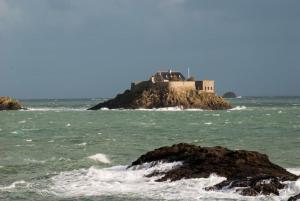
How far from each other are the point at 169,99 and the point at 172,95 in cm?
140

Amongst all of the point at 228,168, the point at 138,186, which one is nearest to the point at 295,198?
the point at 228,168

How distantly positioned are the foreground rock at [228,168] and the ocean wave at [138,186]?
0.42 m

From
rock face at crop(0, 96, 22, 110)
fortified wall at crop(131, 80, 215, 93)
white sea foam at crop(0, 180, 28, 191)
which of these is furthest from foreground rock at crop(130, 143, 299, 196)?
rock face at crop(0, 96, 22, 110)

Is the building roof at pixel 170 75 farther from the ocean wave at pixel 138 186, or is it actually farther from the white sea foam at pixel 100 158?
the ocean wave at pixel 138 186

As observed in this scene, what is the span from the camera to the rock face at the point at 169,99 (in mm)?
144875

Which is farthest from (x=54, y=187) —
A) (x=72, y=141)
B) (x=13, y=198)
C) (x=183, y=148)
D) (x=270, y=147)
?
(x=72, y=141)

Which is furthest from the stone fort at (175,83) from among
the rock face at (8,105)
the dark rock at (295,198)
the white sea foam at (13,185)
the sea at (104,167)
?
the dark rock at (295,198)

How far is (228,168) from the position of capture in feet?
94.7

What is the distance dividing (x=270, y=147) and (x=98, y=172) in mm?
20612

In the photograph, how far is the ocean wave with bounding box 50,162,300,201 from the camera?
25.1 meters

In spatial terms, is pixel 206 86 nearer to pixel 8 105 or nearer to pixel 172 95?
pixel 172 95

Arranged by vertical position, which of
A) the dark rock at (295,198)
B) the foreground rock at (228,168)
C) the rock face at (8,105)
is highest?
the rock face at (8,105)

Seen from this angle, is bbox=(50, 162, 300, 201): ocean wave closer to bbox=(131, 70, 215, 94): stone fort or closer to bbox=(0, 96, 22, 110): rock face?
bbox=(131, 70, 215, 94): stone fort

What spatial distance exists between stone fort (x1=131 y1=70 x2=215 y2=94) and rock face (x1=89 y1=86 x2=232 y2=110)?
0.90m
